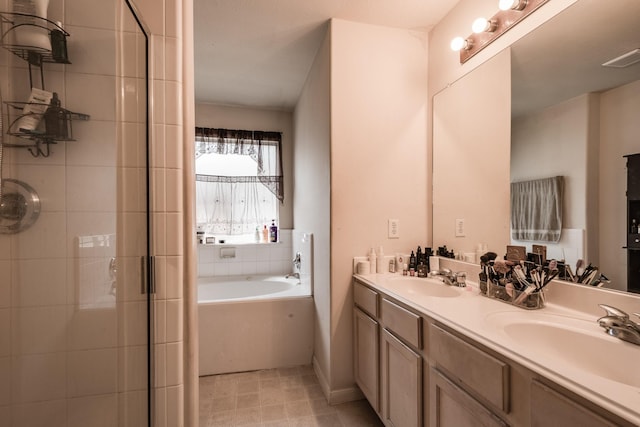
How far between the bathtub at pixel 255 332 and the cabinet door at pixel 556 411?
1870mm

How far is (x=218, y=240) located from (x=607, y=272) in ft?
10.5

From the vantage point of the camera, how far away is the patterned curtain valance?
10.7ft

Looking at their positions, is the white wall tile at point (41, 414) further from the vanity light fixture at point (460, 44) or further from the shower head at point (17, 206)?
the vanity light fixture at point (460, 44)

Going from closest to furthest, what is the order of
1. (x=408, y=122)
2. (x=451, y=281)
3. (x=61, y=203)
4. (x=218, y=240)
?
(x=61, y=203)
(x=451, y=281)
(x=408, y=122)
(x=218, y=240)

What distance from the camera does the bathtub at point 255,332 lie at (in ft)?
7.58

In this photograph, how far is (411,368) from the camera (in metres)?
1.28

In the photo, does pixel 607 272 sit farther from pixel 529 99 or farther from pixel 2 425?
pixel 2 425

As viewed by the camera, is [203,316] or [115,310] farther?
[203,316]

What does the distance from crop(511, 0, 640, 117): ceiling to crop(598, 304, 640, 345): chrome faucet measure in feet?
2.64

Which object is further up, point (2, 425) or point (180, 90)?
point (180, 90)

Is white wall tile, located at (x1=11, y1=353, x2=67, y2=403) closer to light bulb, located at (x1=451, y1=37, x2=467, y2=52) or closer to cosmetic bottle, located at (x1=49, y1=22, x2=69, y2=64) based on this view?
cosmetic bottle, located at (x1=49, y1=22, x2=69, y2=64)

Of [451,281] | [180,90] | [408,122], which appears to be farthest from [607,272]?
[180,90]

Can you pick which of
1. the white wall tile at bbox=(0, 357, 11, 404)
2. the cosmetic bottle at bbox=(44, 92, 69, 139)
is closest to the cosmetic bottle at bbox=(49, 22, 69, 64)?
the cosmetic bottle at bbox=(44, 92, 69, 139)

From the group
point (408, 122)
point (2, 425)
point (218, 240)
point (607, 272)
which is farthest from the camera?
point (218, 240)
